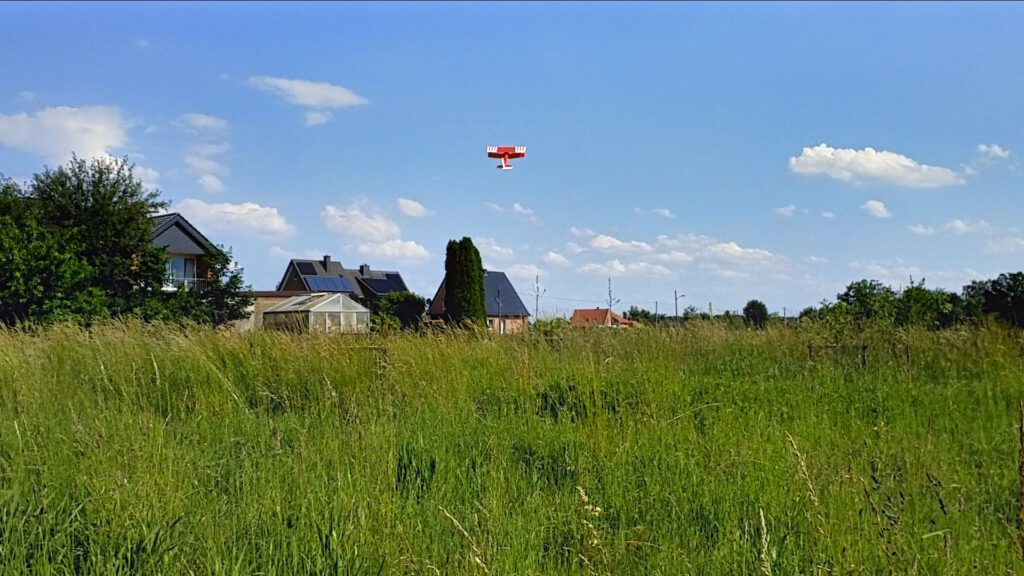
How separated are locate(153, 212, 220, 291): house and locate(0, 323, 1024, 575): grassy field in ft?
92.9

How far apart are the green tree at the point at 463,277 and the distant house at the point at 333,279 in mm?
35864

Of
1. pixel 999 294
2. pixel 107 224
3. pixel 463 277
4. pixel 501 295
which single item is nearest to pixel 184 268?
pixel 107 224

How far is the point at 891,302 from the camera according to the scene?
12.0 m

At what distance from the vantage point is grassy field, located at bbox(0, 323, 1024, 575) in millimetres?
2613

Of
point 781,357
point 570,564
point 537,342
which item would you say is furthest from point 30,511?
point 781,357

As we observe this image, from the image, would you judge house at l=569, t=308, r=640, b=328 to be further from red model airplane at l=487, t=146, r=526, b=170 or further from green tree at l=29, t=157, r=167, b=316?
green tree at l=29, t=157, r=167, b=316

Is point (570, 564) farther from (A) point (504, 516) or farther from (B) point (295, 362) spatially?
(B) point (295, 362)

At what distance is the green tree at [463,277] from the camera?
75.1 ft

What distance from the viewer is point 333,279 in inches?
2365

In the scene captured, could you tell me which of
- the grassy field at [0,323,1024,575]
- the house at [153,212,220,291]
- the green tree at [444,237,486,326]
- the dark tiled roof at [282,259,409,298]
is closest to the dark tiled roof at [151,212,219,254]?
the house at [153,212,220,291]

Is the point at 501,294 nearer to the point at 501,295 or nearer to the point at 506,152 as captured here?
the point at 501,295

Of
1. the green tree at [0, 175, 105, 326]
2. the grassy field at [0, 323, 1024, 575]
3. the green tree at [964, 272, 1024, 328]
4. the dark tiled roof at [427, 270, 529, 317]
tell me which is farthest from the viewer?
the dark tiled roof at [427, 270, 529, 317]

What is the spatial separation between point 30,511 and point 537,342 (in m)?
5.56

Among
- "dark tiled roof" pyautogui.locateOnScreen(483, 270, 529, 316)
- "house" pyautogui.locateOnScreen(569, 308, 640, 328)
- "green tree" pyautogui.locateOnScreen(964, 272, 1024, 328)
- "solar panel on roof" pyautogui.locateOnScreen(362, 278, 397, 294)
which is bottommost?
"house" pyautogui.locateOnScreen(569, 308, 640, 328)
